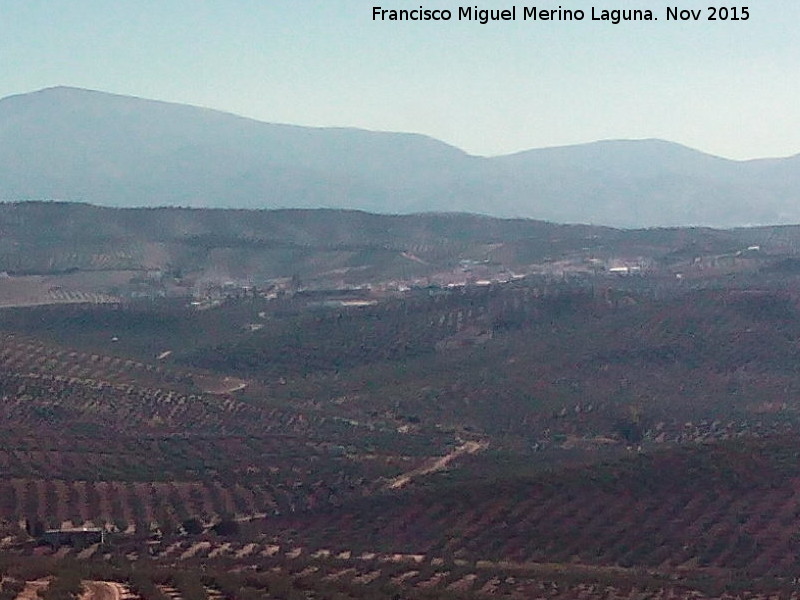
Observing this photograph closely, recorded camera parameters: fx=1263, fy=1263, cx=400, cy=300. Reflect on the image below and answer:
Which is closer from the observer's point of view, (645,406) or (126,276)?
(645,406)

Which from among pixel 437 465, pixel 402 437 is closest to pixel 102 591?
pixel 437 465

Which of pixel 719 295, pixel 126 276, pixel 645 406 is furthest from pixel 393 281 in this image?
pixel 645 406

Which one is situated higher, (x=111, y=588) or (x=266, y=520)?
(x=111, y=588)

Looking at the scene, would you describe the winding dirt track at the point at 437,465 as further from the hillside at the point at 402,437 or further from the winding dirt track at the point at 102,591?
the winding dirt track at the point at 102,591

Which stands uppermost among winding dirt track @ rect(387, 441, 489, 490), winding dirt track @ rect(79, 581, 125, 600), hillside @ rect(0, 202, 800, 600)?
winding dirt track @ rect(79, 581, 125, 600)

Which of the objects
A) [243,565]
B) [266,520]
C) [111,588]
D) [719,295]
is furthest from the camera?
[719,295]

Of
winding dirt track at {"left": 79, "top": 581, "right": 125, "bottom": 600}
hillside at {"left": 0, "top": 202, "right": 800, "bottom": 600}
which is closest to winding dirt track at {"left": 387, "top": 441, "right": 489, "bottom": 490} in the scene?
hillside at {"left": 0, "top": 202, "right": 800, "bottom": 600}

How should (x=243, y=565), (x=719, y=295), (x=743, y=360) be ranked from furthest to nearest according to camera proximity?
(x=719, y=295) → (x=743, y=360) → (x=243, y=565)

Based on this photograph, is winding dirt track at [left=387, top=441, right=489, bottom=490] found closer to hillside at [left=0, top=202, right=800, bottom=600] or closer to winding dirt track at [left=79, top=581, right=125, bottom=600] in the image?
hillside at [left=0, top=202, right=800, bottom=600]

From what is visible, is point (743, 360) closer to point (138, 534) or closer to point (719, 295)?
point (719, 295)

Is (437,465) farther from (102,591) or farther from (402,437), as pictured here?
(102,591)

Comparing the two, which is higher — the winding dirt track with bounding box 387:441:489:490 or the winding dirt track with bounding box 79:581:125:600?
the winding dirt track with bounding box 79:581:125:600
